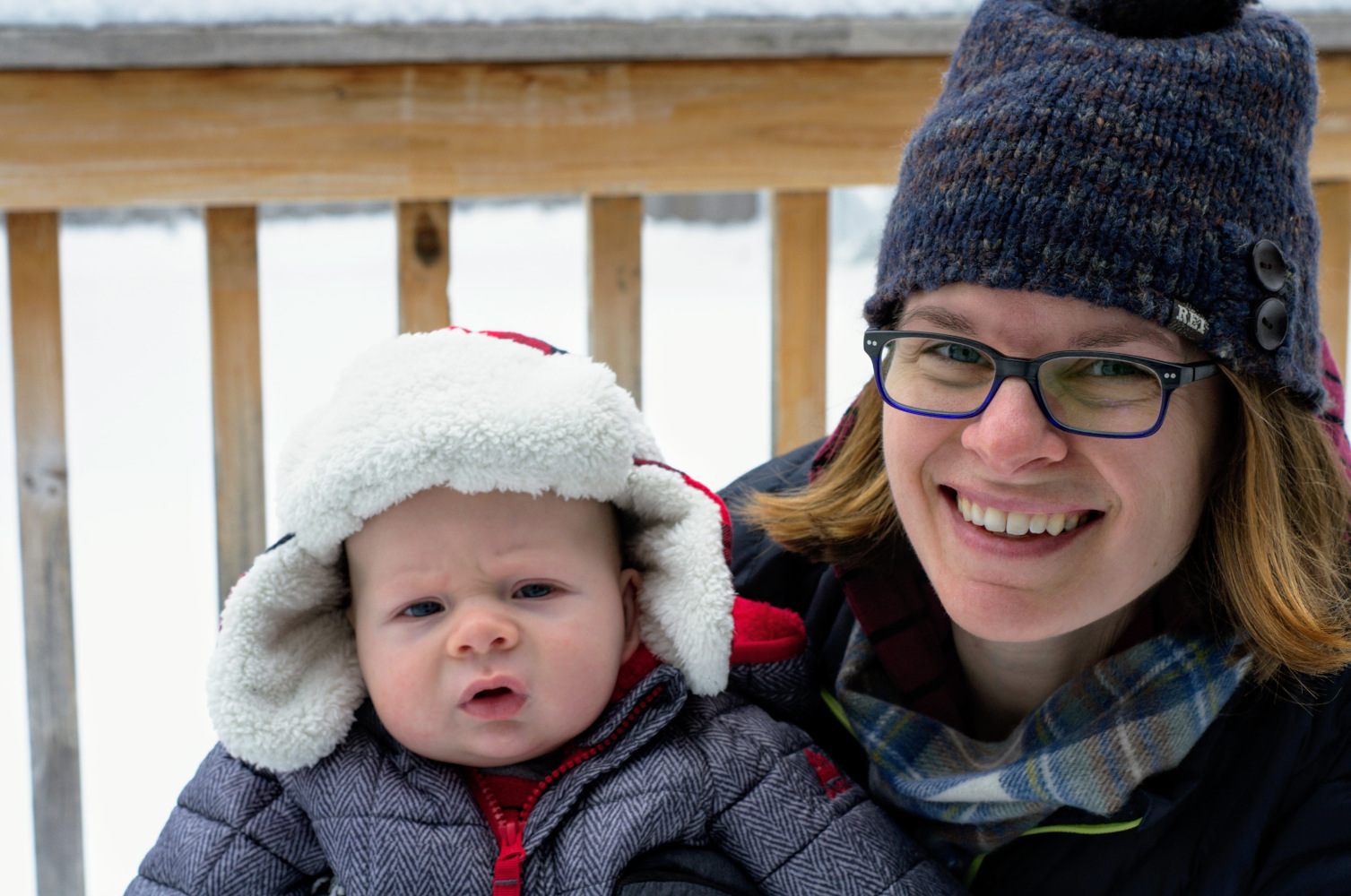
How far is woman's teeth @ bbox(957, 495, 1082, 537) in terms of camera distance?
3.96 feet

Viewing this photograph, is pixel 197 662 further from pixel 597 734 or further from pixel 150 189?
pixel 597 734

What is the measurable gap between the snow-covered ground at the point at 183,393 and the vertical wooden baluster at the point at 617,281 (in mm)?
435

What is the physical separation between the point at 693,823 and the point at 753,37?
1.19m

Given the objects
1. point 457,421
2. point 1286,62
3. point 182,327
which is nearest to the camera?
point 1286,62

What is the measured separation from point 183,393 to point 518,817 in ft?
5.79

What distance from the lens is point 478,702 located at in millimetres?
1285

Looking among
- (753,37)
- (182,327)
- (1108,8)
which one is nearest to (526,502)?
(1108,8)

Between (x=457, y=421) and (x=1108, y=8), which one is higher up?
(x=1108, y=8)

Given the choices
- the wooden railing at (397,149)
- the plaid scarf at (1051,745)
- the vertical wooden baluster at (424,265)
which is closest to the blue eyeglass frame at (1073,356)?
Result: the plaid scarf at (1051,745)

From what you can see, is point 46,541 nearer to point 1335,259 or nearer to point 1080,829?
point 1080,829

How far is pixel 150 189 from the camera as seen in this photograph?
183 cm

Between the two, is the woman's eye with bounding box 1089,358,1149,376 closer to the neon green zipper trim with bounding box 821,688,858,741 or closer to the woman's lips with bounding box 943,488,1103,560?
the woman's lips with bounding box 943,488,1103,560

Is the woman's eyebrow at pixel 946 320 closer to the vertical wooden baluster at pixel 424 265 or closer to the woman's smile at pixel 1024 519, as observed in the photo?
the woman's smile at pixel 1024 519

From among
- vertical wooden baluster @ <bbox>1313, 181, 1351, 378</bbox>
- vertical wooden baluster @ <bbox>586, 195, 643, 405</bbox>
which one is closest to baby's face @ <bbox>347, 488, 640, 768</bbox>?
vertical wooden baluster @ <bbox>586, 195, 643, 405</bbox>
